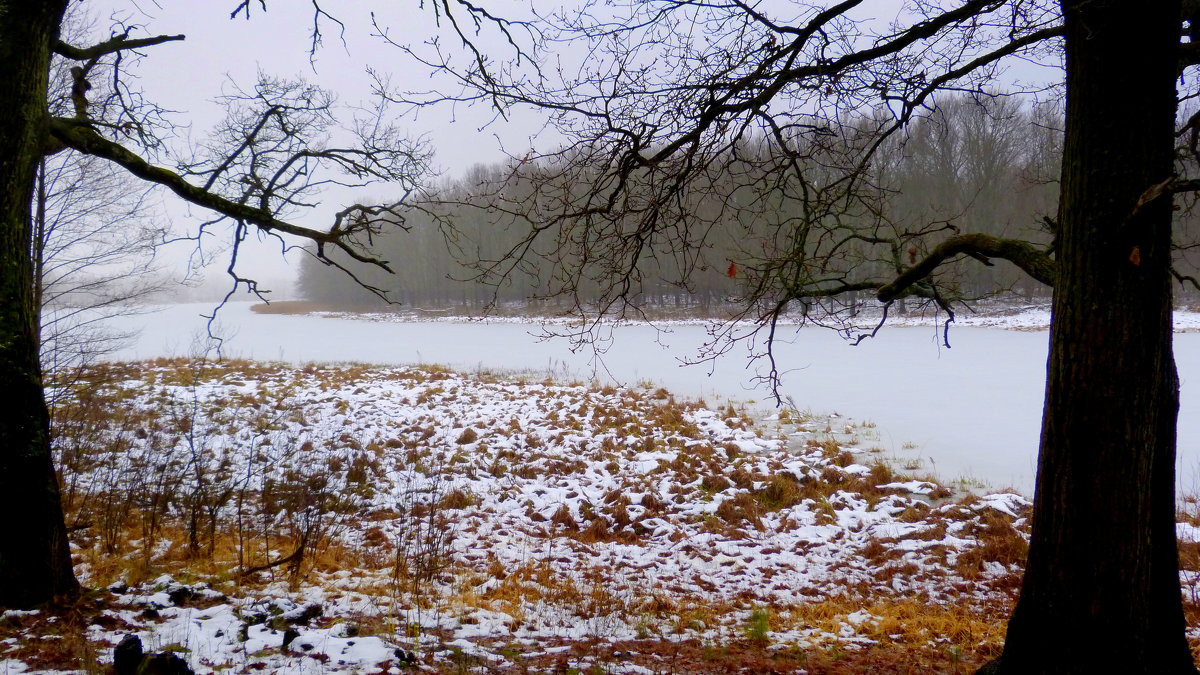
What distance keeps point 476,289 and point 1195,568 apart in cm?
5565

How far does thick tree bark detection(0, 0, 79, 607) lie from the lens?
393 centimetres

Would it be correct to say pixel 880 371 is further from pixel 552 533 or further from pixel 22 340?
pixel 22 340

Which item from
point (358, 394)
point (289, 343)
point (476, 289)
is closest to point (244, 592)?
point (358, 394)

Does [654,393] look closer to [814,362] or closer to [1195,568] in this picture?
[814,362]

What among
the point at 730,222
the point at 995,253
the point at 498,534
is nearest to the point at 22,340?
the point at 498,534

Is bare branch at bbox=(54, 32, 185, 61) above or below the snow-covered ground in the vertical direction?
above

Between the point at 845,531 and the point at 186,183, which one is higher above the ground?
the point at 186,183

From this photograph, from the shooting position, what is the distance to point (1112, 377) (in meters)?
2.98

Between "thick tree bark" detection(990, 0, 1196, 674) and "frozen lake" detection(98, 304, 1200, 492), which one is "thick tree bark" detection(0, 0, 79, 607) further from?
"thick tree bark" detection(990, 0, 1196, 674)

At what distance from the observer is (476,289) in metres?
58.6

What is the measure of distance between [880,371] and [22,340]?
17810 millimetres

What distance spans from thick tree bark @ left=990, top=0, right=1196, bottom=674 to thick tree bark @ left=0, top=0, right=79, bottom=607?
5724mm

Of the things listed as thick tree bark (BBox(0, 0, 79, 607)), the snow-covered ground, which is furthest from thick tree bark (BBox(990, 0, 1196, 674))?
thick tree bark (BBox(0, 0, 79, 607))

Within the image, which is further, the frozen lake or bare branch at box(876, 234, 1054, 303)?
→ the frozen lake
